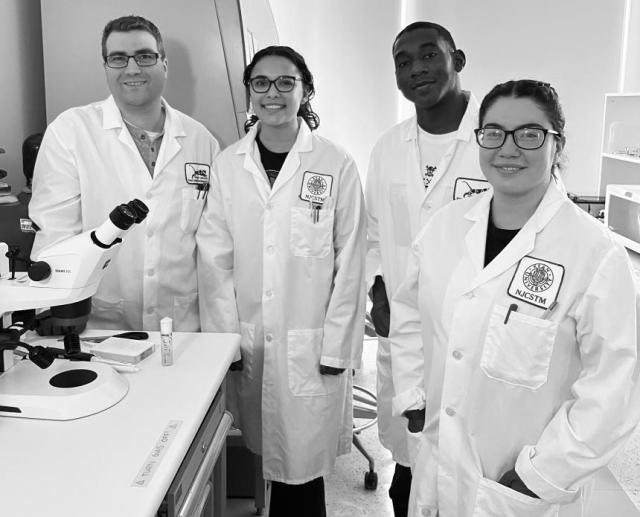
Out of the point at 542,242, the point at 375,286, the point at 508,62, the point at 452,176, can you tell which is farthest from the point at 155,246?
the point at 508,62

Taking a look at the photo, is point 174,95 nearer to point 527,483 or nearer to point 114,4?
point 114,4

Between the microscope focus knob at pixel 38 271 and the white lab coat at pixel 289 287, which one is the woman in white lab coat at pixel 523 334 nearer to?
the white lab coat at pixel 289 287

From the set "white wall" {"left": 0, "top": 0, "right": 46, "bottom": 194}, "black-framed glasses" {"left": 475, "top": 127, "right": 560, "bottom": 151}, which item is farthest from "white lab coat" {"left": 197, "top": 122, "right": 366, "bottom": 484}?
"white wall" {"left": 0, "top": 0, "right": 46, "bottom": 194}

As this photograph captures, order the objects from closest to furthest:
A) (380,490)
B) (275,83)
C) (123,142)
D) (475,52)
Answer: (275,83), (123,142), (380,490), (475,52)

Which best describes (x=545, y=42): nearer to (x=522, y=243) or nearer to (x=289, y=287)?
(x=289, y=287)

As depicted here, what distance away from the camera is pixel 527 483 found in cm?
113

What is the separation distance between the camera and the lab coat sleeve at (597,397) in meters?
1.04

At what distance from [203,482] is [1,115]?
147cm

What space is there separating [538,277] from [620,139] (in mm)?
4072

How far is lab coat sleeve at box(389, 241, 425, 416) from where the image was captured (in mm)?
1375

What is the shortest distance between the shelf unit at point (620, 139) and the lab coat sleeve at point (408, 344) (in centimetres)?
367

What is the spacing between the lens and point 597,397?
3.49ft

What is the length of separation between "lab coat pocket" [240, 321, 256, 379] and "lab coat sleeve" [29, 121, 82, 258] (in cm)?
55

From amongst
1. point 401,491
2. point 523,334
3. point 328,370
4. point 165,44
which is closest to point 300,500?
point 401,491
